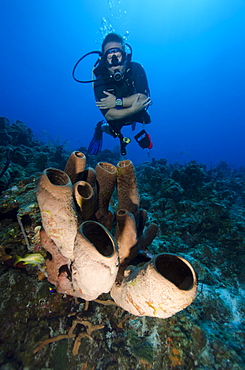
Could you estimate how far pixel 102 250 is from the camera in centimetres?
130

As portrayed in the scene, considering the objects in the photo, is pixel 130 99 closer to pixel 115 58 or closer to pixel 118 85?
pixel 118 85

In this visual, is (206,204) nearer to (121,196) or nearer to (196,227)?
(196,227)

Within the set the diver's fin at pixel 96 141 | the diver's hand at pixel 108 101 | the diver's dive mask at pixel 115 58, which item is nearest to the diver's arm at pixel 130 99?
the diver's hand at pixel 108 101

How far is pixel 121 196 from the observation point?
2.08 metres

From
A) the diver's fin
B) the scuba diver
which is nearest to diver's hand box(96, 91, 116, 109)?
the scuba diver

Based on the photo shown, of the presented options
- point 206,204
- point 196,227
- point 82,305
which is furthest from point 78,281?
point 206,204

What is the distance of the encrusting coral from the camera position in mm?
1097

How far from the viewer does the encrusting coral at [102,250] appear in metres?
1.10

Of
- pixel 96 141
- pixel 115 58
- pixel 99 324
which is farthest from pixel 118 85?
pixel 99 324

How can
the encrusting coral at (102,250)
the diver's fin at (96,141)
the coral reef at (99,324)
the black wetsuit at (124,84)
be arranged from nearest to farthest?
the encrusting coral at (102,250) → the coral reef at (99,324) → the black wetsuit at (124,84) → the diver's fin at (96,141)

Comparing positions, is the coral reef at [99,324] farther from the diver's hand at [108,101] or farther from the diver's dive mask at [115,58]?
the diver's dive mask at [115,58]

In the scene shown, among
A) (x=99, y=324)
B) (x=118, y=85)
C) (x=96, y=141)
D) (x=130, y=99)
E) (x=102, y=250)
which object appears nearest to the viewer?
(x=102, y=250)

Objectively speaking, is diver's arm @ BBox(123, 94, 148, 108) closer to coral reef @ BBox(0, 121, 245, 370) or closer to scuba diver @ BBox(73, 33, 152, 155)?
scuba diver @ BBox(73, 33, 152, 155)

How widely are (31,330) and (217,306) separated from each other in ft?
6.97
